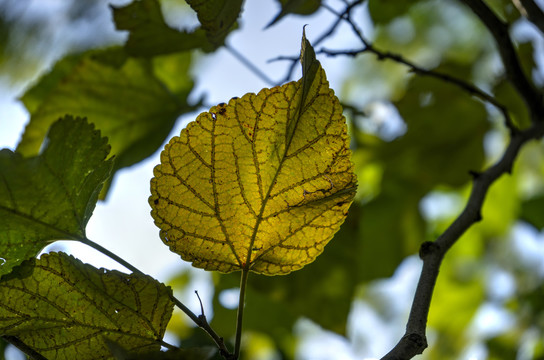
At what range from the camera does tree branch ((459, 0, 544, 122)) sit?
1.66 ft

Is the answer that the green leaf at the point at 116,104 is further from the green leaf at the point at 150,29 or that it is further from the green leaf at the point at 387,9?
the green leaf at the point at 387,9

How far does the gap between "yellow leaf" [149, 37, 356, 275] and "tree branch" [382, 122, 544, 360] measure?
0.08 metres

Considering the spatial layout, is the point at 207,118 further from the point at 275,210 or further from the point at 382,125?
the point at 382,125

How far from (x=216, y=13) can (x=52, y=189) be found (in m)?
0.18

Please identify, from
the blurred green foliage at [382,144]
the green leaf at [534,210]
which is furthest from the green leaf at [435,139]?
the green leaf at [534,210]

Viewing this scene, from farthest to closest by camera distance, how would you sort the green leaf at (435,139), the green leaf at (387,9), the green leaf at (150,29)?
the green leaf at (435,139)
the green leaf at (387,9)
the green leaf at (150,29)

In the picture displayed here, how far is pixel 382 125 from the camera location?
3.77 feet

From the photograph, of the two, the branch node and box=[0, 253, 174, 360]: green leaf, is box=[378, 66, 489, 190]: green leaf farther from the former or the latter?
box=[0, 253, 174, 360]: green leaf

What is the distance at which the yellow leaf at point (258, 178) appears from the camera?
38 centimetres

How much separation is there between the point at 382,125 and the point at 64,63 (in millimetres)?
636

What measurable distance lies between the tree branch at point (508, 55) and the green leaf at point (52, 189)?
0.34m

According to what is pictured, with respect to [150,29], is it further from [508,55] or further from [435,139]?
[435,139]

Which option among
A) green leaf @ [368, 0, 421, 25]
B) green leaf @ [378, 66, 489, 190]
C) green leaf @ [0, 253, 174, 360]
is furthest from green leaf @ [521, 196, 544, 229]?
green leaf @ [0, 253, 174, 360]

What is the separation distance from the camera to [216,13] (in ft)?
1.42
